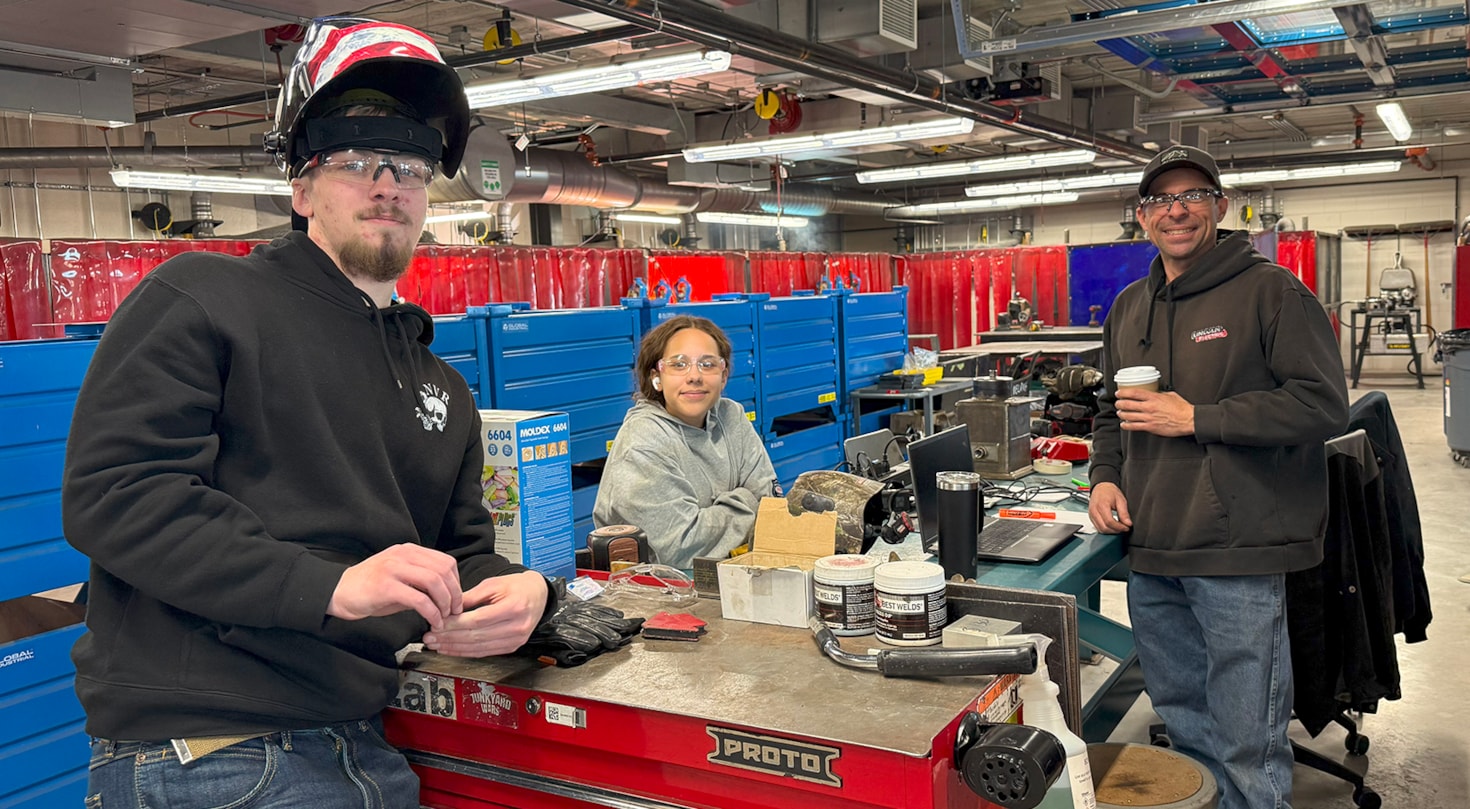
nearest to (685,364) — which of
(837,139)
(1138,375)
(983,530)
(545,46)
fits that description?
(983,530)

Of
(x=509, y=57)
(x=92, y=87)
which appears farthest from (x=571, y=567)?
(x=92, y=87)

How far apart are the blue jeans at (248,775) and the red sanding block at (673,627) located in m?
0.55

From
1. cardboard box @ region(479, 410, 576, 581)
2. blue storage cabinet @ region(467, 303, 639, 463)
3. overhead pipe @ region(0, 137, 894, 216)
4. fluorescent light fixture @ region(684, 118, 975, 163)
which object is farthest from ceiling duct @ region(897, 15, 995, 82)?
cardboard box @ region(479, 410, 576, 581)

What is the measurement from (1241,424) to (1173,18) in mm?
2985

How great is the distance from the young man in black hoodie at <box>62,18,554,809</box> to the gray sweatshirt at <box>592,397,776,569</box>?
52.8 inches

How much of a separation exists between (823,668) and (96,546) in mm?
1018

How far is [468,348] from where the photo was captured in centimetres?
500

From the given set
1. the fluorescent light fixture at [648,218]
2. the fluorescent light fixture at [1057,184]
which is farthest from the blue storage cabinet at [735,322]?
the fluorescent light fixture at [648,218]

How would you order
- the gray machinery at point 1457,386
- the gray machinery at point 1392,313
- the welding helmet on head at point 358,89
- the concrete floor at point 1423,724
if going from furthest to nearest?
the gray machinery at point 1392,313
the gray machinery at point 1457,386
the concrete floor at point 1423,724
the welding helmet on head at point 358,89

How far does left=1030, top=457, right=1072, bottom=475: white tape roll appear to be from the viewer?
4.12m

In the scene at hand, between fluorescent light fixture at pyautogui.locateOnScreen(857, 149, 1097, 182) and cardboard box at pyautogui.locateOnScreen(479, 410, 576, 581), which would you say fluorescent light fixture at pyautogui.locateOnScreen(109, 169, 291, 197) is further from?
fluorescent light fixture at pyautogui.locateOnScreen(857, 149, 1097, 182)

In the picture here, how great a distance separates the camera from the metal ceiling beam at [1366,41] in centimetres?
511

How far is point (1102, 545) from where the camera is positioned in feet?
9.37

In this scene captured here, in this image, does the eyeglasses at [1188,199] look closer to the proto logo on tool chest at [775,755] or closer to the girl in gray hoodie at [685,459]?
the girl in gray hoodie at [685,459]
